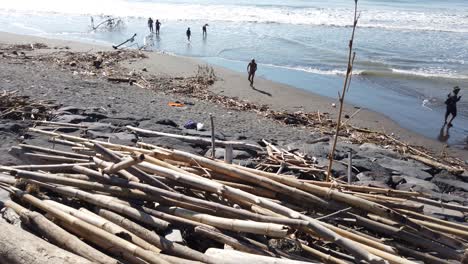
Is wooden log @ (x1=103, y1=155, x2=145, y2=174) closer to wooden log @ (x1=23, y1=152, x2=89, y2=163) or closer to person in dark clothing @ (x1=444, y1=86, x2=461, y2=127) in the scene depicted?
wooden log @ (x1=23, y1=152, x2=89, y2=163)

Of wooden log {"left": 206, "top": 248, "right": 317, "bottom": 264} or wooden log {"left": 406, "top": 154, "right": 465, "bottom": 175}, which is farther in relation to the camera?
wooden log {"left": 406, "top": 154, "right": 465, "bottom": 175}

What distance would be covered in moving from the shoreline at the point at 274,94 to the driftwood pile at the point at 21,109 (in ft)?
24.7

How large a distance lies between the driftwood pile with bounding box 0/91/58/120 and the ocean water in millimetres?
10534

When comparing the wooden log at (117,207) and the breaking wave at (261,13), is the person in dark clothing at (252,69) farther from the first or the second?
the breaking wave at (261,13)

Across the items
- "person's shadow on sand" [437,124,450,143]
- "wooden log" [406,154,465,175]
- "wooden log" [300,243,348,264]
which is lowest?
"person's shadow on sand" [437,124,450,143]

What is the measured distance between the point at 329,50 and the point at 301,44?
249cm

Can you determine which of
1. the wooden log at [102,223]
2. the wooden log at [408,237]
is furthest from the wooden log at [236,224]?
the wooden log at [408,237]

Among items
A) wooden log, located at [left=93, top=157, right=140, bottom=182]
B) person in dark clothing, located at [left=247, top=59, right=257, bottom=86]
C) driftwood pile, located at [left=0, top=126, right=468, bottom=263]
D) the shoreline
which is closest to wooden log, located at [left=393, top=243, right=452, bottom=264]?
driftwood pile, located at [left=0, top=126, right=468, bottom=263]

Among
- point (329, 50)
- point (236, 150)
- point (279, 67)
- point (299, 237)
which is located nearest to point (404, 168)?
point (236, 150)

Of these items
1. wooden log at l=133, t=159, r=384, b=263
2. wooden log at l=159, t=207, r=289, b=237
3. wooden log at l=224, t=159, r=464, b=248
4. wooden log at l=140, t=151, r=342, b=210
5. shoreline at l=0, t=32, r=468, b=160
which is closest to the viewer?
wooden log at l=133, t=159, r=384, b=263

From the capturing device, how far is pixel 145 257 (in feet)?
10.7

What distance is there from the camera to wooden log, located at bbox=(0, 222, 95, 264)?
3.10 meters

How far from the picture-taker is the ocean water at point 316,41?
16.5 meters

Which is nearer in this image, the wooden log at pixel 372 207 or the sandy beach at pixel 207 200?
the sandy beach at pixel 207 200
